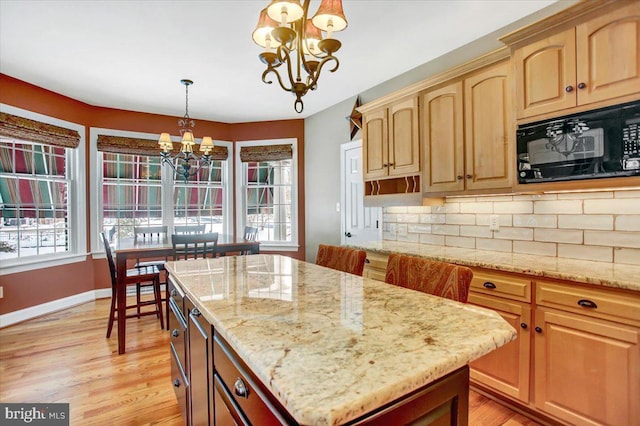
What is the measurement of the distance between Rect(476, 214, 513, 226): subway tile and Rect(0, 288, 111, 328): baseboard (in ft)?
15.8

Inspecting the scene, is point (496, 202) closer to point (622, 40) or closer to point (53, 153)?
point (622, 40)

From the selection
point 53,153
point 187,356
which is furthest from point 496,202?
point 53,153

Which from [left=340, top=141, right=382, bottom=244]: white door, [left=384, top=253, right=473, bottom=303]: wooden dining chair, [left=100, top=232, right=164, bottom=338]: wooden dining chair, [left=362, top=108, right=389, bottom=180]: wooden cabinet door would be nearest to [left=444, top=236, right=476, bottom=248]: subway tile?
[left=362, top=108, right=389, bottom=180]: wooden cabinet door

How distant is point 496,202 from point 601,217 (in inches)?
26.0

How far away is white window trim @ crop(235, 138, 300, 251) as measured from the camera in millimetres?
5121

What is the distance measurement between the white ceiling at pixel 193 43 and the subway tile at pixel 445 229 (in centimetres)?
Answer: 163

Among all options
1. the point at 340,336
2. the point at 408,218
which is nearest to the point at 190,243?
the point at 408,218

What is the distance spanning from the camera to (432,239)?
3.03m

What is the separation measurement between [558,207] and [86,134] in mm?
5343

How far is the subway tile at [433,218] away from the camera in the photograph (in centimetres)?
295

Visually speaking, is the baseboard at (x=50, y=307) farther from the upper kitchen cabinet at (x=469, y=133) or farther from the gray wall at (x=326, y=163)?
the upper kitchen cabinet at (x=469, y=133)

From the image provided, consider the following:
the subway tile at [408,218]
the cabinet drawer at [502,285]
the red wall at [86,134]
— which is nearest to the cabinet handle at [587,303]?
the cabinet drawer at [502,285]

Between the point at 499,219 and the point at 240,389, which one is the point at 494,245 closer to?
the point at 499,219

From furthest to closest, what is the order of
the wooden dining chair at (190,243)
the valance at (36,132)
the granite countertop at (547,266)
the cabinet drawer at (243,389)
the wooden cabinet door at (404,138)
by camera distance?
1. the valance at (36,132)
2. the wooden dining chair at (190,243)
3. the wooden cabinet door at (404,138)
4. the granite countertop at (547,266)
5. the cabinet drawer at (243,389)
